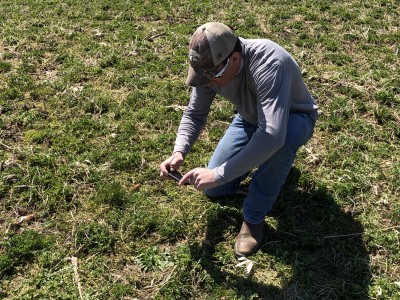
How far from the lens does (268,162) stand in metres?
3.99

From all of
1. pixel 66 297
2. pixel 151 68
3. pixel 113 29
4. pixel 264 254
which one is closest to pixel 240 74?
pixel 264 254

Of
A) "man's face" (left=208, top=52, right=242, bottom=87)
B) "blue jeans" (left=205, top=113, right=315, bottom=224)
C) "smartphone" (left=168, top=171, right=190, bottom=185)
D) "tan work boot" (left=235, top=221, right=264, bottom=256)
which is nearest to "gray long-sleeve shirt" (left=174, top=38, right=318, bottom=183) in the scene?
"man's face" (left=208, top=52, right=242, bottom=87)

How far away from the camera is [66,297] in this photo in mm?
3814

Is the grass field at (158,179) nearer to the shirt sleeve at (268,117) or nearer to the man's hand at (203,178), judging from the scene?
the man's hand at (203,178)

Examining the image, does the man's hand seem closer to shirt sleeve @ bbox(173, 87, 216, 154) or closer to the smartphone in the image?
the smartphone

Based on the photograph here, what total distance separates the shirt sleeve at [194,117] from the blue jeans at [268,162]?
18.5 inches

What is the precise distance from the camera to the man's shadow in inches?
156

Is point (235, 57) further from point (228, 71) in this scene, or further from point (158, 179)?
point (158, 179)

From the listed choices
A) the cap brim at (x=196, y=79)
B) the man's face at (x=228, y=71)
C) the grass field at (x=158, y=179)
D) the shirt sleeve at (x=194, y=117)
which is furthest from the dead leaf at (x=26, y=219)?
the man's face at (x=228, y=71)

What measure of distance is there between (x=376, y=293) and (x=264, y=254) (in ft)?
3.33

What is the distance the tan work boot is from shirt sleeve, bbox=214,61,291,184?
3.04 ft

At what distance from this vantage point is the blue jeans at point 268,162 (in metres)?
3.95

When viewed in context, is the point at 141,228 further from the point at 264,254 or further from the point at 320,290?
the point at 320,290

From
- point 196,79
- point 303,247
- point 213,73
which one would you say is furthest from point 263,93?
point 303,247
